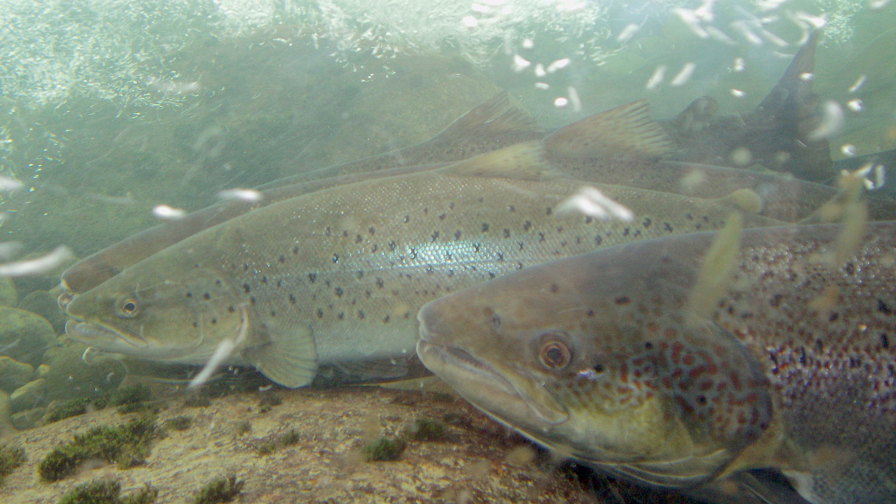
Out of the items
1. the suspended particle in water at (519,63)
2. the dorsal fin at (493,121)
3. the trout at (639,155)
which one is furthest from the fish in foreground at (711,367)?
the suspended particle in water at (519,63)

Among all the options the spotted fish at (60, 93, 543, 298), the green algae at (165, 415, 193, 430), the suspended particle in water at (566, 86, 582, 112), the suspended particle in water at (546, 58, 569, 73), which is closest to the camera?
the green algae at (165, 415, 193, 430)

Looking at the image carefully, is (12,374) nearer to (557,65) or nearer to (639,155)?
(639,155)

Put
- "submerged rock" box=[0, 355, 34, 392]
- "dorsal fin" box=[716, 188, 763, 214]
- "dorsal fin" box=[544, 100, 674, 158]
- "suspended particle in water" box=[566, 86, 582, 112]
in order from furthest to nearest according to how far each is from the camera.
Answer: "suspended particle in water" box=[566, 86, 582, 112] → "submerged rock" box=[0, 355, 34, 392] → "dorsal fin" box=[544, 100, 674, 158] → "dorsal fin" box=[716, 188, 763, 214]

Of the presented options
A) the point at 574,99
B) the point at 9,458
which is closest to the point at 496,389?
the point at 9,458

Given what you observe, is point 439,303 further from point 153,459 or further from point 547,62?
point 547,62

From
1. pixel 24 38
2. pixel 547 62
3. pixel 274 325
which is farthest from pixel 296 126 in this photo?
pixel 547 62

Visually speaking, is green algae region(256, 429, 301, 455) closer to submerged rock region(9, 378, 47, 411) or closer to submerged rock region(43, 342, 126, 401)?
submerged rock region(43, 342, 126, 401)

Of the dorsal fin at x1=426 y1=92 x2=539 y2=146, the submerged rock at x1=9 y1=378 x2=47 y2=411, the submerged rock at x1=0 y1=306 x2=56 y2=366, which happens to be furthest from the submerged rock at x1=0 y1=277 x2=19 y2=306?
the dorsal fin at x1=426 y1=92 x2=539 y2=146

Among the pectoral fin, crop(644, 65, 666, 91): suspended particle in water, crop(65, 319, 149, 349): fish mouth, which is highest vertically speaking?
crop(65, 319, 149, 349): fish mouth
